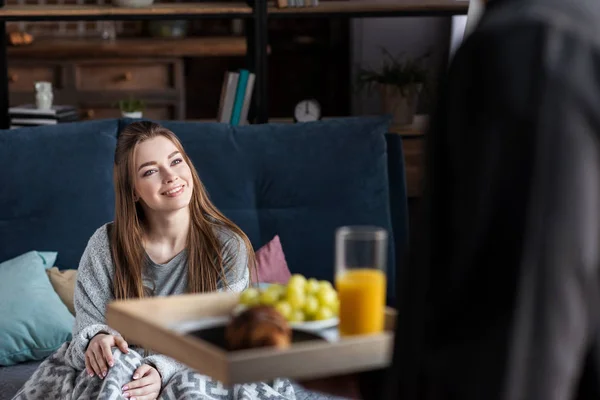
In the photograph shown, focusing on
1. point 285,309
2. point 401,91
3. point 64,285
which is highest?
A: point 401,91

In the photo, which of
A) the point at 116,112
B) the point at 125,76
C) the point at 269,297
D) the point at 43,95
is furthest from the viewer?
the point at 116,112

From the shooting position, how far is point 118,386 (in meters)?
2.17

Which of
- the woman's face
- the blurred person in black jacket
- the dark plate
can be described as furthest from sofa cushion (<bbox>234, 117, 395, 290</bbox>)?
the blurred person in black jacket

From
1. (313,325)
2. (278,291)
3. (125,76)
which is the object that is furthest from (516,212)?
(125,76)

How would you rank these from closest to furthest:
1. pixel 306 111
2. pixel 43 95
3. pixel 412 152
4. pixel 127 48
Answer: pixel 43 95, pixel 306 111, pixel 412 152, pixel 127 48

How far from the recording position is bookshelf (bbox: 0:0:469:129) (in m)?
3.44

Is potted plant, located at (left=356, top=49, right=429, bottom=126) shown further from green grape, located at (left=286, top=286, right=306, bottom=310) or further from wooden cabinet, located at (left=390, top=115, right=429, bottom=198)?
green grape, located at (left=286, top=286, right=306, bottom=310)

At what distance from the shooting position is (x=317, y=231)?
2.90 metres

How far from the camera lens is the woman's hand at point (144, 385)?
221 cm

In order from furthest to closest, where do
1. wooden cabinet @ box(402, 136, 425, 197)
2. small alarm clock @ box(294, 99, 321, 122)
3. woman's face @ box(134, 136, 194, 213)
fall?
wooden cabinet @ box(402, 136, 425, 197) < small alarm clock @ box(294, 99, 321, 122) < woman's face @ box(134, 136, 194, 213)

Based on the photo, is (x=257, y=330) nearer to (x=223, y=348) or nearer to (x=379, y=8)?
(x=223, y=348)

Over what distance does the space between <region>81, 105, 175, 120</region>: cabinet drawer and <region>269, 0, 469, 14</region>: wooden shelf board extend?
2.02 m

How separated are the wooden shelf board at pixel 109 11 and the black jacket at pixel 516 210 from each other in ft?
8.71

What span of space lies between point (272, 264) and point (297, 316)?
4.66 feet
